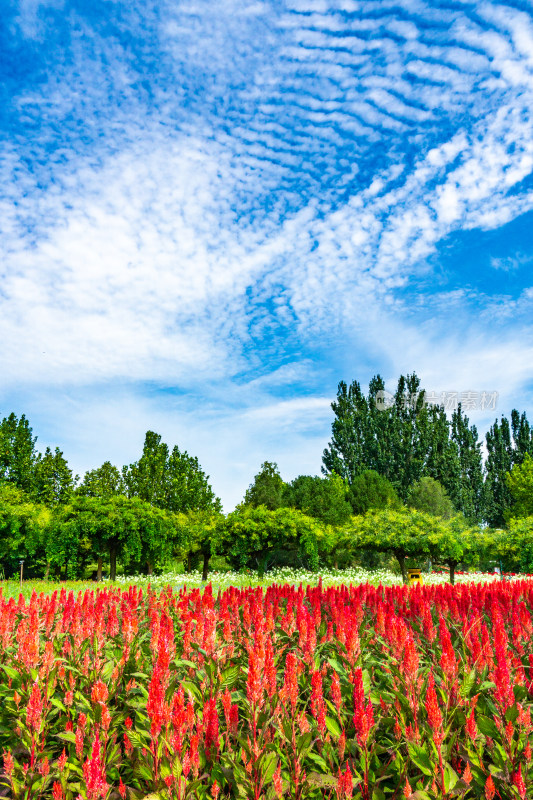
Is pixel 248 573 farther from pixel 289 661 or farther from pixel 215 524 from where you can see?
pixel 289 661

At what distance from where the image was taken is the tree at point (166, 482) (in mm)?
34531

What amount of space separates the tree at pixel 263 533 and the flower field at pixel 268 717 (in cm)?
1827

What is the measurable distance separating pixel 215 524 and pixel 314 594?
18.2m

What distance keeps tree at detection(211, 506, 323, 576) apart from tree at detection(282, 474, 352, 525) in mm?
6541

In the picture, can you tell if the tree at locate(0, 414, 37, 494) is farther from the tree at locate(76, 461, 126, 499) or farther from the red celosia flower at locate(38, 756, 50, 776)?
the red celosia flower at locate(38, 756, 50, 776)

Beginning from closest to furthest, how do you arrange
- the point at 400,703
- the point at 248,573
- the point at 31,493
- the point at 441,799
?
the point at 441,799 < the point at 400,703 < the point at 248,573 < the point at 31,493

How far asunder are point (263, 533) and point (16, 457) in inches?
859

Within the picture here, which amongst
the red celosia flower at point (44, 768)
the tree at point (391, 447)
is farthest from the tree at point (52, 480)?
the red celosia flower at point (44, 768)

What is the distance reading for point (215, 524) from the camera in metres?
23.3

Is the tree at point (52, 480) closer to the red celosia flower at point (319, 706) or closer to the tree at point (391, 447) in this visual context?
the tree at point (391, 447)

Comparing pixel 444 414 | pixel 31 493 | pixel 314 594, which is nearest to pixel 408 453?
pixel 444 414

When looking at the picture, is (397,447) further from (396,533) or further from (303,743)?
(303,743)

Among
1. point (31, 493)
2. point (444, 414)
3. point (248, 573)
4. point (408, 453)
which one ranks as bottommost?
point (248, 573)

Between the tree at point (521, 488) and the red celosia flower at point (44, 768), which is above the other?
the tree at point (521, 488)
